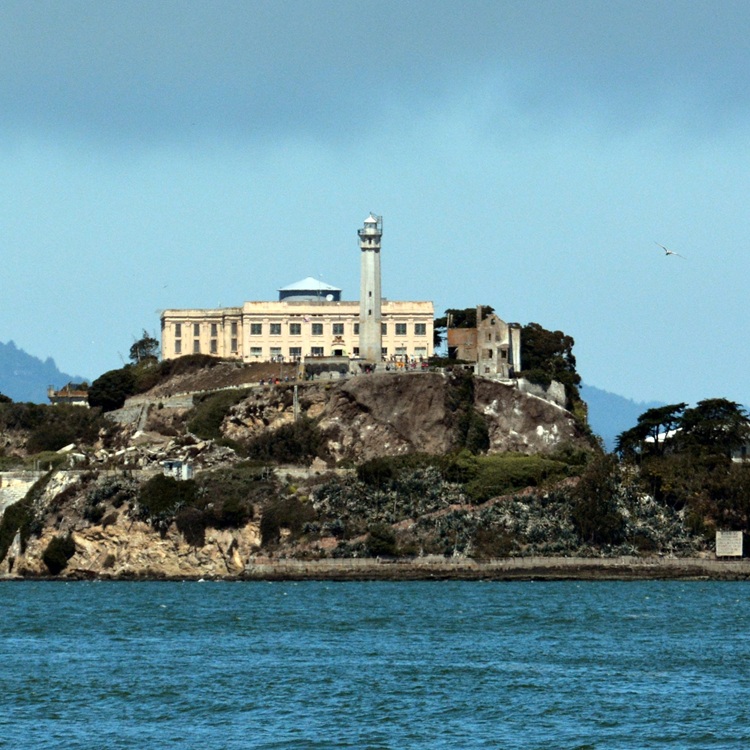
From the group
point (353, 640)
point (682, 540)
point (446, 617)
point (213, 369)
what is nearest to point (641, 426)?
point (682, 540)

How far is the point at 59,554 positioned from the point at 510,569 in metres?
24.2

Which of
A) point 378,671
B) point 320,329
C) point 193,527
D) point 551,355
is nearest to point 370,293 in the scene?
point 320,329

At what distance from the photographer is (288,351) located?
123 meters

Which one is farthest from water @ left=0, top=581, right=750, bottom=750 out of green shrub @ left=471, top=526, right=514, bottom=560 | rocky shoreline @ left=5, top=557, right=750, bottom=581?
green shrub @ left=471, top=526, right=514, bottom=560

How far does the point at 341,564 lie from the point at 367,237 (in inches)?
1005

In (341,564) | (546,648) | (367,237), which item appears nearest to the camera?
(546,648)

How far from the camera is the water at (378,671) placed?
42875mm

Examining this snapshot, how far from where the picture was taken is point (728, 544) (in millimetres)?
99438

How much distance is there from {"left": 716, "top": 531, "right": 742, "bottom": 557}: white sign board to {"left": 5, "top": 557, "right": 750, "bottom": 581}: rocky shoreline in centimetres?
80

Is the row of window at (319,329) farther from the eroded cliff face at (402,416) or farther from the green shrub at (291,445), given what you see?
the green shrub at (291,445)

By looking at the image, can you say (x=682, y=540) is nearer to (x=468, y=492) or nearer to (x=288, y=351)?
(x=468, y=492)

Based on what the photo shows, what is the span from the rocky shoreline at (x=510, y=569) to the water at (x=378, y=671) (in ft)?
39.4

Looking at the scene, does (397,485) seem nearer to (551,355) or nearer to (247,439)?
(247,439)

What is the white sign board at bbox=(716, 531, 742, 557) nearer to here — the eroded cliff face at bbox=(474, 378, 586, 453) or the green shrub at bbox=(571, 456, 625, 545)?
the green shrub at bbox=(571, 456, 625, 545)
